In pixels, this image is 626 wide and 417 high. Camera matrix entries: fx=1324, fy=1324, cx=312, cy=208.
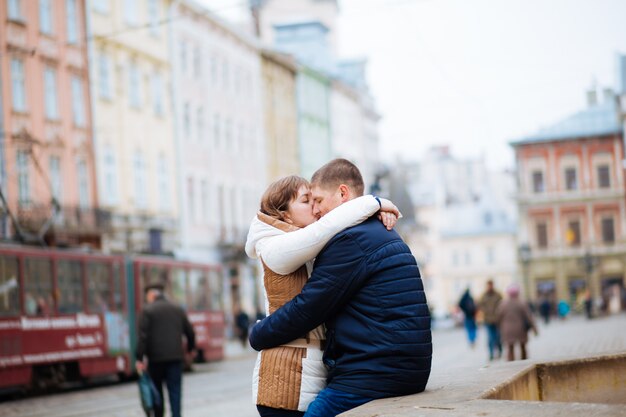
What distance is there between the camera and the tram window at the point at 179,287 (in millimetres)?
33781

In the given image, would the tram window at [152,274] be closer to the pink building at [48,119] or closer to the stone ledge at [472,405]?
the pink building at [48,119]

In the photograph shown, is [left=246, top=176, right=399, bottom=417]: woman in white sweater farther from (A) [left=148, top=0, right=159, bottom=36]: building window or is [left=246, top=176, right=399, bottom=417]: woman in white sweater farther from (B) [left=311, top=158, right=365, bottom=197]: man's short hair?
(A) [left=148, top=0, right=159, bottom=36]: building window

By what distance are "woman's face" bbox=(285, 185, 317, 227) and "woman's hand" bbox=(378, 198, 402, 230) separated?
367 millimetres

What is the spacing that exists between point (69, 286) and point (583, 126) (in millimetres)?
69356

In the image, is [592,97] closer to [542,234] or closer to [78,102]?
[542,234]

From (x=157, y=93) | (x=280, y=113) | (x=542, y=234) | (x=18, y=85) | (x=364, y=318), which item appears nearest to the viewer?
(x=364, y=318)

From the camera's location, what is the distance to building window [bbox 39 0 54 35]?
4225 centimetres

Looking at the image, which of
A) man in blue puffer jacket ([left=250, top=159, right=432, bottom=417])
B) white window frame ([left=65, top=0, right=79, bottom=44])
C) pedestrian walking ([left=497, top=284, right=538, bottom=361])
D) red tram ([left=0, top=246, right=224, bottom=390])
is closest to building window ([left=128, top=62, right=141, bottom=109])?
white window frame ([left=65, top=0, right=79, bottom=44])

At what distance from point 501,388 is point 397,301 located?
61cm

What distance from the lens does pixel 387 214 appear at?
5.76 meters

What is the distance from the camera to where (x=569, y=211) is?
91.4 m

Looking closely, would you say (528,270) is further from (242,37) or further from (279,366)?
(279,366)

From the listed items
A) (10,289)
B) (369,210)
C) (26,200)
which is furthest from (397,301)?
(26,200)

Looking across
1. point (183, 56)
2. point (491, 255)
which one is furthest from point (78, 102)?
point (491, 255)
